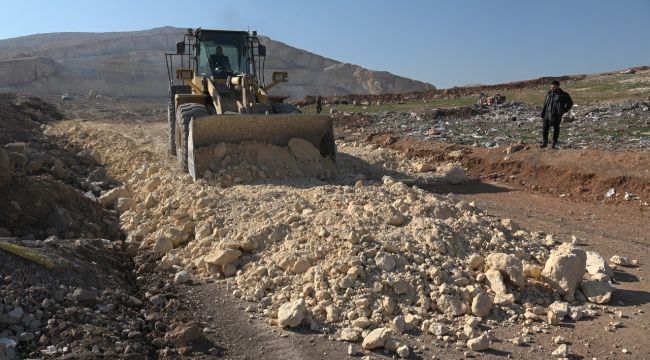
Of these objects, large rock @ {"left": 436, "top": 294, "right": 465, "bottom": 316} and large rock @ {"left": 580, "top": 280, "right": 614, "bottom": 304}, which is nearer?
large rock @ {"left": 436, "top": 294, "right": 465, "bottom": 316}

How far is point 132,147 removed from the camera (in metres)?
13.0

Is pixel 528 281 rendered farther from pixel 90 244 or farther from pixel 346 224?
pixel 90 244

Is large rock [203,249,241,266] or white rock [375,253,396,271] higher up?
white rock [375,253,396,271]

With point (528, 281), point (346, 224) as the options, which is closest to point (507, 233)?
point (528, 281)

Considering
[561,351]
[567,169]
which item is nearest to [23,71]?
[567,169]

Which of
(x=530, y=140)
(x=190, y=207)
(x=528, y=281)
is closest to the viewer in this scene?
(x=528, y=281)

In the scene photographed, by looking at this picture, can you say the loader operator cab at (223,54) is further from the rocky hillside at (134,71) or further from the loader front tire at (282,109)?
the rocky hillside at (134,71)

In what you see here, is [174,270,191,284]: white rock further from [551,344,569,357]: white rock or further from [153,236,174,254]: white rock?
[551,344,569,357]: white rock

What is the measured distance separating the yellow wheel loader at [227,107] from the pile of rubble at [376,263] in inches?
79.4

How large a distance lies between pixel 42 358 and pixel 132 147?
9621 mm

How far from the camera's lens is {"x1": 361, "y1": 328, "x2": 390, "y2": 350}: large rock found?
4125 mm

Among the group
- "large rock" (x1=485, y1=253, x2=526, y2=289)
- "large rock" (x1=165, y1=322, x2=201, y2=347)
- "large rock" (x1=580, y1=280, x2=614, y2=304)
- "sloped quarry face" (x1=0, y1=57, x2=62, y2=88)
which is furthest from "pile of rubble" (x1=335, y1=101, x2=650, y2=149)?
"sloped quarry face" (x1=0, y1=57, x2=62, y2=88)

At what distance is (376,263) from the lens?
5004 mm

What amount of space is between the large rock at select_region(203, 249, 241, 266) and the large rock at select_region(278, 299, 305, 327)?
3.78ft
